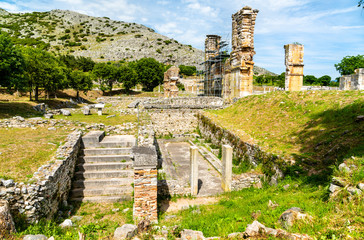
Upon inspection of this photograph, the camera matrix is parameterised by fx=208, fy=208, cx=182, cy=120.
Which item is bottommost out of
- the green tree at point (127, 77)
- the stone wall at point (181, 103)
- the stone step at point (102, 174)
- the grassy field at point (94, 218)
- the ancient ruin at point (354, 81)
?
the grassy field at point (94, 218)

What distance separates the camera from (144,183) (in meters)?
6.01

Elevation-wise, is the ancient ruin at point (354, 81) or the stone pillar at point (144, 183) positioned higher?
the ancient ruin at point (354, 81)

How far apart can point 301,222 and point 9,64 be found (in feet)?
59.2

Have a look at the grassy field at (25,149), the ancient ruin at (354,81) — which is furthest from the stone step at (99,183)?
the ancient ruin at (354,81)

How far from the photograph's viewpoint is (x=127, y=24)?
5197 inches

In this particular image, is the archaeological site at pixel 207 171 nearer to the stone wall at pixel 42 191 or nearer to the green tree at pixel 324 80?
the stone wall at pixel 42 191

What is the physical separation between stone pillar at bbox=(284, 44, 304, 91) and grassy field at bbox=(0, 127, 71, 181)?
16.7m

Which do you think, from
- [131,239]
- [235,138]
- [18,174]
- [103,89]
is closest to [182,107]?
[235,138]

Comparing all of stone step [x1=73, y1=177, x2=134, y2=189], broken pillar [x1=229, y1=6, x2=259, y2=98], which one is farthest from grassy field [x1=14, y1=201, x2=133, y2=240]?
broken pillar [x1=229, y1=6, x2=259, y2=98]

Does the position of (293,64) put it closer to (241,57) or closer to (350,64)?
(241,57)

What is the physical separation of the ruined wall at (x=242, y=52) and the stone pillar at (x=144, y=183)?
1418cm

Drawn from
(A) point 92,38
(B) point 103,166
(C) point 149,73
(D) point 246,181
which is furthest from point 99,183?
(A) point 92,38

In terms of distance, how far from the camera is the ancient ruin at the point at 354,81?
1527 cm

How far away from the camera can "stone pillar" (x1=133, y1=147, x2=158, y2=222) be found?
5.96 metres
